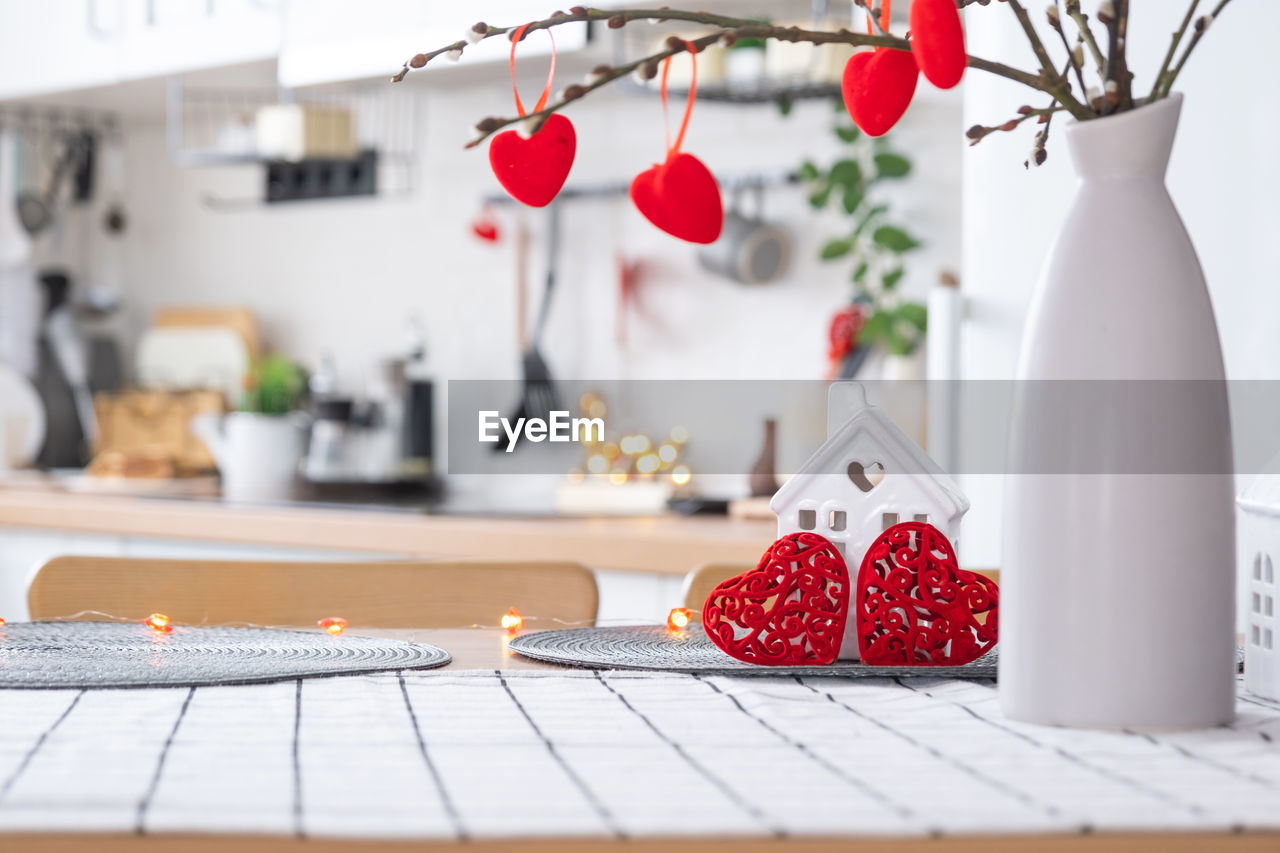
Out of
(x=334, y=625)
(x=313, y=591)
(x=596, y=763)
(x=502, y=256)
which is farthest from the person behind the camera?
(x=502, y=256)

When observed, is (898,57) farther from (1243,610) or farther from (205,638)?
(1243,610)

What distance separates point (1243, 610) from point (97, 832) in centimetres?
118

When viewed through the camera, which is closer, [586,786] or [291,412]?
[586,786]

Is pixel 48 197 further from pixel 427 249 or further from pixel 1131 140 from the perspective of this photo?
pixel 1131 140

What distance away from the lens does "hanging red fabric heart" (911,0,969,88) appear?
63cm

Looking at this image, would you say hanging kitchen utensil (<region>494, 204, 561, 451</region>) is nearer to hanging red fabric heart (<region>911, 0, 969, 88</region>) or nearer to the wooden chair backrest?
the wooden chair backrest

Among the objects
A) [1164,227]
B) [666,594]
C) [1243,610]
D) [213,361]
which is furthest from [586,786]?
[213,361]

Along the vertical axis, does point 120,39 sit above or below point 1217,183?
above

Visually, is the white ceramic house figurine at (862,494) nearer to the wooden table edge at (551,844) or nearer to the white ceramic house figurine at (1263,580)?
the white ceramic house figurine at (1263,580)

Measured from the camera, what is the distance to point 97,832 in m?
0.46

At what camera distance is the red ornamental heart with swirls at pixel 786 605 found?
0.79 m

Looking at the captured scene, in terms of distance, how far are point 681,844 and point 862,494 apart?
0.37 meters

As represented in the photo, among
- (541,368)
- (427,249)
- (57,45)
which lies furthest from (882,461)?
(57,45)

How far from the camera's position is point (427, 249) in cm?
289
